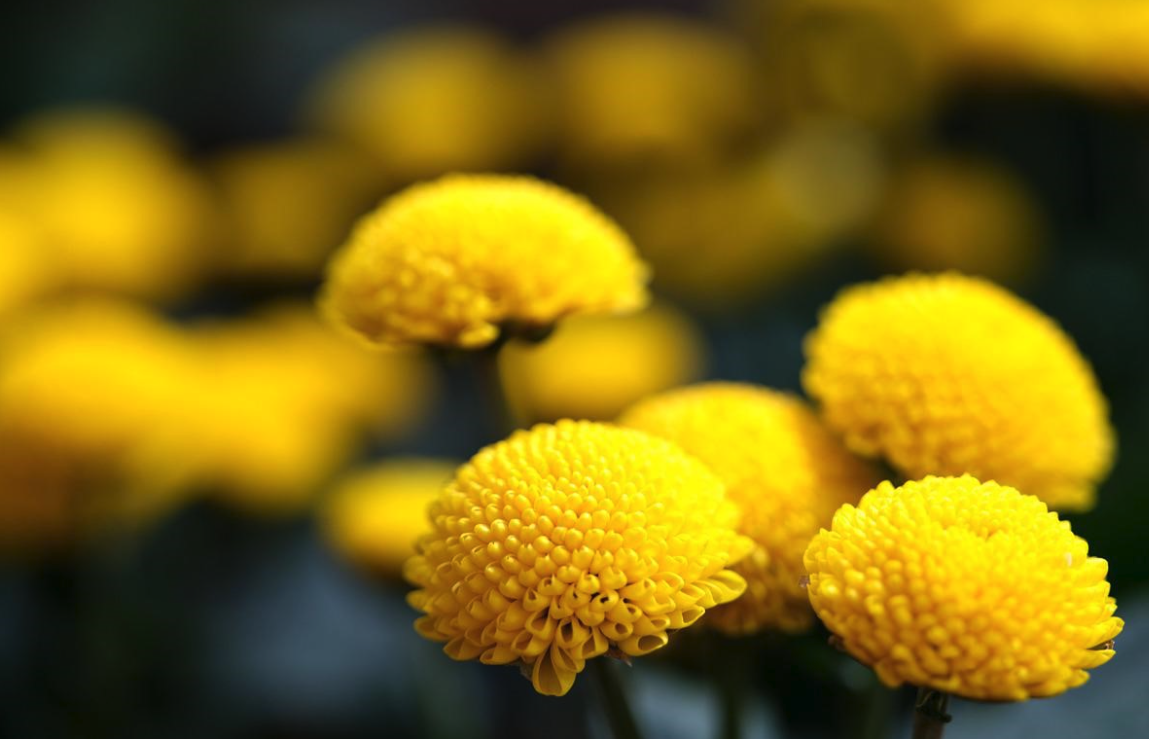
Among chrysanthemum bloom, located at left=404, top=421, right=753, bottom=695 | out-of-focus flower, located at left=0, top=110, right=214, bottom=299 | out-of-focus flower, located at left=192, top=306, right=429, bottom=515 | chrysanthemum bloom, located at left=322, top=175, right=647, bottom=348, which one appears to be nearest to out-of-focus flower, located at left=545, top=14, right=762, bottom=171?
out-of-focus flower, located at left=192, top=306, right=429, bottom=515

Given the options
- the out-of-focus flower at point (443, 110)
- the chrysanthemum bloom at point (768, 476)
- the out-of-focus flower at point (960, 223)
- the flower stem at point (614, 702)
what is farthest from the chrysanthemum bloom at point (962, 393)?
the out-of-focus flower at point (443, 110)

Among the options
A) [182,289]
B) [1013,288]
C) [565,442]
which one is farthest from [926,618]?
[182,289]

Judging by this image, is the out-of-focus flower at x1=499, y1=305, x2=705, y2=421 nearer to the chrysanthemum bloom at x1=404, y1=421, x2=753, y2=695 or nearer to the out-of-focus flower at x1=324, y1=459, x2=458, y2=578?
the out-of-focus flower at x1=324, y1=459, x2=458, y2=578

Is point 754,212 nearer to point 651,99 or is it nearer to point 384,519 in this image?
point 651,99

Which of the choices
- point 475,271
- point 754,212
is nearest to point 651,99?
point 754,212

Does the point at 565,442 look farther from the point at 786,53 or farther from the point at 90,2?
the point at 90,2

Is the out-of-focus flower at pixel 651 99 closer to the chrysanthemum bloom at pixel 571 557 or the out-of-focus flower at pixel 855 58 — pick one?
the out-of-focus flower at pixel 855 58
